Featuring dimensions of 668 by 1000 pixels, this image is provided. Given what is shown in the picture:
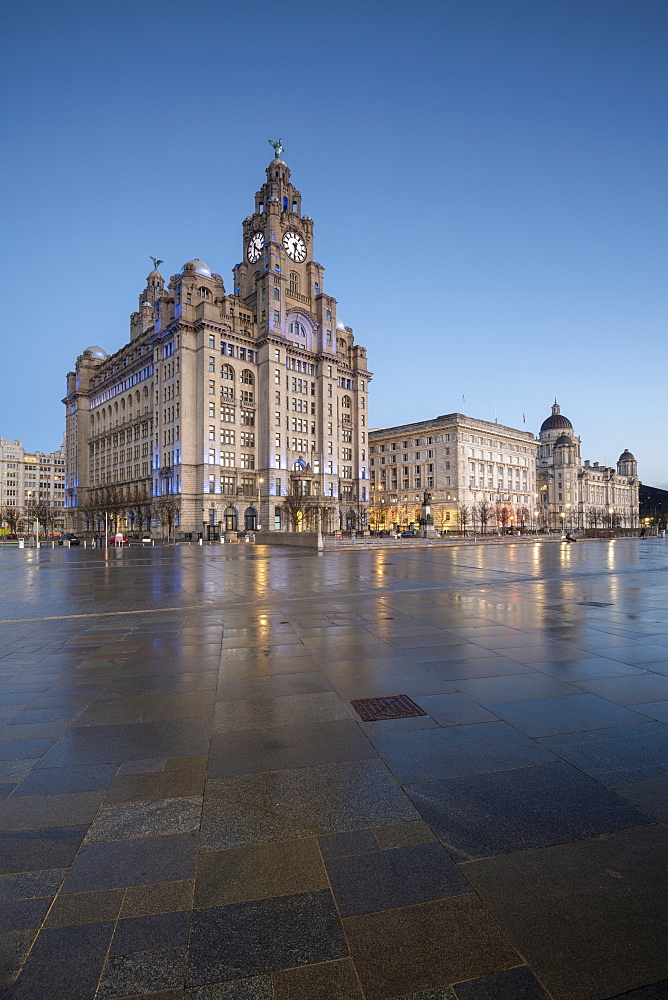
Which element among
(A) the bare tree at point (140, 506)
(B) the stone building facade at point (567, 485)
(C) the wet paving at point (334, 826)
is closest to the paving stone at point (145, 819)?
(C) the wet paving at point (334, 826)

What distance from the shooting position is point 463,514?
109438mm

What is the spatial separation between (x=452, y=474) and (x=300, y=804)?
367 feet

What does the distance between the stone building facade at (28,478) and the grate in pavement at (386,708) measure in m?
190

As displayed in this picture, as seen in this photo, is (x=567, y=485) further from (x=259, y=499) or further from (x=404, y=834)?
(x=404, y=834)

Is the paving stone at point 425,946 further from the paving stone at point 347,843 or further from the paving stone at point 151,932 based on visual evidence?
the paving stone at point 151,932

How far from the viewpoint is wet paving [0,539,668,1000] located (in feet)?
7.01

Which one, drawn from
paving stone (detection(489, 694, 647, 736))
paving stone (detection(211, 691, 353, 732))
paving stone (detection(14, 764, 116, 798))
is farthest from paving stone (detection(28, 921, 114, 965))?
paving stone (detection(489, 694, 647, 736))

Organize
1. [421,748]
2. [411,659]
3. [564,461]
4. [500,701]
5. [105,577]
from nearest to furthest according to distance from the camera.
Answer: [421,748], [500,701], [411,659], [105,577], [564,461]

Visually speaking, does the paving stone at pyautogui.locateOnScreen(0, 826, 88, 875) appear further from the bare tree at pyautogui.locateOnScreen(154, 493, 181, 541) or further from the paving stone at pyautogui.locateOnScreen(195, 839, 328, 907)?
the bare tree at pyautogui.locateOnScreen(154, 493, 181, 541)

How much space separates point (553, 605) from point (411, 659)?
640 cm

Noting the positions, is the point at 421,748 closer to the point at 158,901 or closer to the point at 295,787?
the point at 295,787

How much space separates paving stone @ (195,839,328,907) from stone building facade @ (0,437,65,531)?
191665 millimetres

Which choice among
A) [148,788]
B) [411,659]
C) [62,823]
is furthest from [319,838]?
[411,659]

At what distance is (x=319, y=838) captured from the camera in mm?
3051
